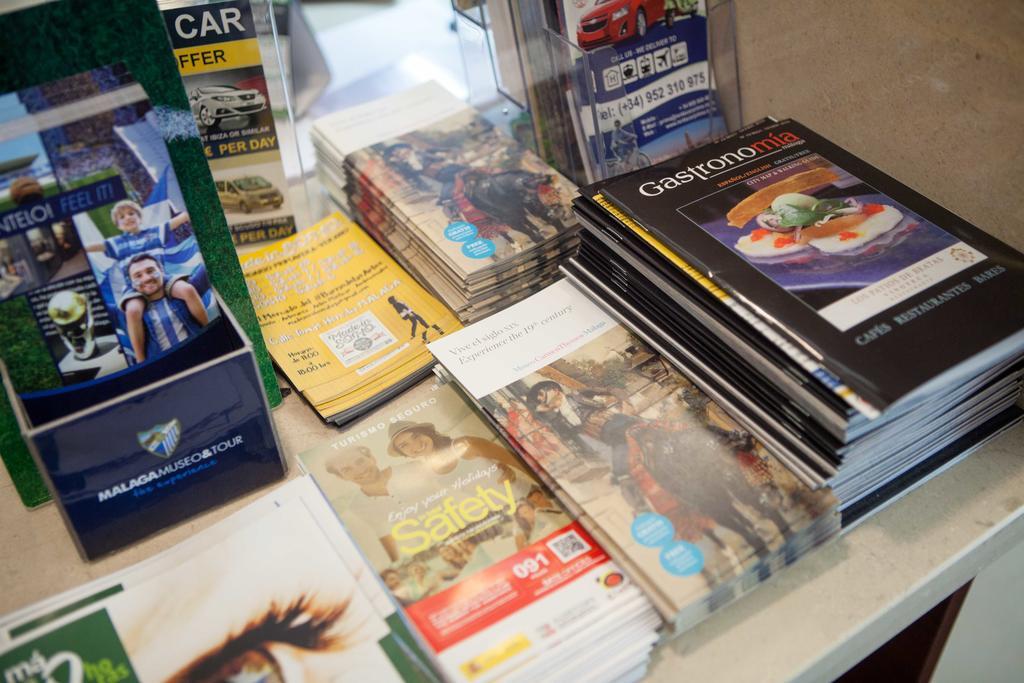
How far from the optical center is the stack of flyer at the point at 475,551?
0.74 meters

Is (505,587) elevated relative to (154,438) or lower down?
lower down

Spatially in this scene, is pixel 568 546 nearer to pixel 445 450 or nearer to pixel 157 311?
pixel 445 450

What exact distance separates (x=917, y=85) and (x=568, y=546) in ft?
1.93

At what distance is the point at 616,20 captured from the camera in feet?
3.49

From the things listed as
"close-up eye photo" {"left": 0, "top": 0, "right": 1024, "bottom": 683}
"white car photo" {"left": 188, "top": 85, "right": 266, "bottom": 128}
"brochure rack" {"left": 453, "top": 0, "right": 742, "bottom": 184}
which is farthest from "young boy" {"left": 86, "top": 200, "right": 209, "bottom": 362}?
"brochure rack" {"left": 453, "top": 0, "right": 742, "bottom": 184}

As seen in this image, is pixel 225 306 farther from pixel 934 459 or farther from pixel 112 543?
pixel 934 459

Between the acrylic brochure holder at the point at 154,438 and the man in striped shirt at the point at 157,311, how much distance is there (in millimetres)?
11

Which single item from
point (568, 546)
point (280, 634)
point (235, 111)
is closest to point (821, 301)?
point (568, 546)

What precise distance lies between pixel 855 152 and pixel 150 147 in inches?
29.3

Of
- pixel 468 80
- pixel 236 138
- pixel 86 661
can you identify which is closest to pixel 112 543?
pixel 86 661

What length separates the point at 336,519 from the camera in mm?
848

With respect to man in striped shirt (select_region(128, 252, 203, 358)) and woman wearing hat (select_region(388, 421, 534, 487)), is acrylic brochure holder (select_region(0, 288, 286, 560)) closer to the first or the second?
man in striped shirt (select_region(128, 252, 203, 358))

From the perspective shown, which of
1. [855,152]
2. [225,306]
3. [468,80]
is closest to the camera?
[225,306]

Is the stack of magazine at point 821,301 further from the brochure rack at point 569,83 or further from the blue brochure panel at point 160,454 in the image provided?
the blue brochure panel at point 160,454
